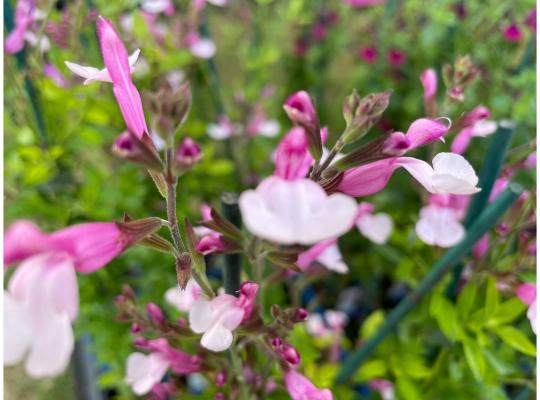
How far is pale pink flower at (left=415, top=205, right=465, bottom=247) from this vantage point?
52 cm

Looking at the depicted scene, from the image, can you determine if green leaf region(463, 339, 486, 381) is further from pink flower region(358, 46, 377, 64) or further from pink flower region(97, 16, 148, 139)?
pink flower region(358, 46, 377, 64)

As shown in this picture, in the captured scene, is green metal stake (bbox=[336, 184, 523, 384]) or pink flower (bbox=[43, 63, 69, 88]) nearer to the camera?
green metal stake (bbox=[336, 184, 523, 384])

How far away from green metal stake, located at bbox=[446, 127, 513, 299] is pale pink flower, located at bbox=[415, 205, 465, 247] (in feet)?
0.10

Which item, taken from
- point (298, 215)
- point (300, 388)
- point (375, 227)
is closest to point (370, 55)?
point (375, 227)

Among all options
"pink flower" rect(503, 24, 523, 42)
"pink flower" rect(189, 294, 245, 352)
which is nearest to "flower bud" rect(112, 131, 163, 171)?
"pink flower" rect(189, 294, 245, 352)

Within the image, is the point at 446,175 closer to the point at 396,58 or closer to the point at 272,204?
the point at 272,204

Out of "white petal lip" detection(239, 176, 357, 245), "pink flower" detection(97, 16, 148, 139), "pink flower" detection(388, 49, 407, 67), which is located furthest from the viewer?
"pink flower" detection(388, 49, 407, 67)

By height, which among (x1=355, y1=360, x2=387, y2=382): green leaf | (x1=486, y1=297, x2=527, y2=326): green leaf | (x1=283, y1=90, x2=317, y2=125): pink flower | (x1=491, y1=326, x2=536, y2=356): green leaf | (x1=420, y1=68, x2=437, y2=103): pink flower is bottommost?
(x1=355, y1=360, x2=387, y2=382): green leaf

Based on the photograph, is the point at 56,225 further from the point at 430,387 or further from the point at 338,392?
the point at 430,387

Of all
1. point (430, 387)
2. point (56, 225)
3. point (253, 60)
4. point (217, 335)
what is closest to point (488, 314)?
point (430, 387)

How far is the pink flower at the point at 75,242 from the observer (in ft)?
0.87

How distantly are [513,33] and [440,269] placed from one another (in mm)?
554

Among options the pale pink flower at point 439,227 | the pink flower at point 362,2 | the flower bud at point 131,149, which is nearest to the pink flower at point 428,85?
the pale pink flower at point 439,227

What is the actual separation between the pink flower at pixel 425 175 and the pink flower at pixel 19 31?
1.79 ft
